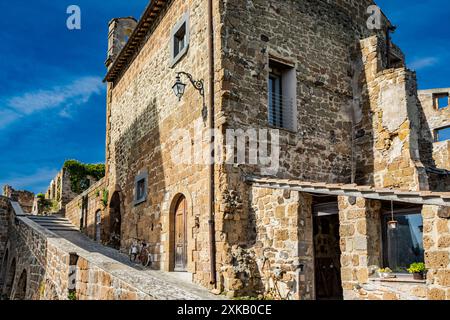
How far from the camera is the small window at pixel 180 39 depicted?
32.3 ft

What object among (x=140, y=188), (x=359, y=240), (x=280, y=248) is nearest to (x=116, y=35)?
(x=140, y=188)

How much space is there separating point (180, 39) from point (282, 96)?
9.93 feet

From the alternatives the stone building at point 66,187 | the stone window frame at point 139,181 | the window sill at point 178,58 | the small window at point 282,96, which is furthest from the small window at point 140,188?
the stone building at point 66,187

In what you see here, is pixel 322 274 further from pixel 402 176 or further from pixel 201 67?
pixel 201 67

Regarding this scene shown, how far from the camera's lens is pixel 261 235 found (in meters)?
7.79

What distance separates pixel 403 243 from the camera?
23.1ft

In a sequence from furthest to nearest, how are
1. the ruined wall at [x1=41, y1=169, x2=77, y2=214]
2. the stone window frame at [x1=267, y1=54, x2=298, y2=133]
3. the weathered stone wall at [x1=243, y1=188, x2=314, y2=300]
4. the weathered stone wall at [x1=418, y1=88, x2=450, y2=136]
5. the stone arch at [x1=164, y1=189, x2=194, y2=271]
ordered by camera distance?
the ruined wall at [x1=41, y1=169, x2=77, y2=214] → the weathered stone wall at [x1=418, y1=88, x2=450, y2=136] → the stone arch at [x1=164, y1=189, x2=194, y2=271] → the stone window frame at [x1=267, y1=54, x2=298, y2=133] → the weathered stone wall at [x1=243, y1=188, x2=314, y2=300]

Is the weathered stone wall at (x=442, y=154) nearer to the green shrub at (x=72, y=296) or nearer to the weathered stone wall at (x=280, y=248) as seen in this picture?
the weathered stone wall at (x=280, y=248)

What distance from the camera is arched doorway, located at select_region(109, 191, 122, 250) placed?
1338cm

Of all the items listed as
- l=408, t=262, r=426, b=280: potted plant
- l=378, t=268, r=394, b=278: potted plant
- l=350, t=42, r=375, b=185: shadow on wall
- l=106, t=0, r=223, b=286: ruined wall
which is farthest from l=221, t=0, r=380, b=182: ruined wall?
l=408, t=262, r=426, b=280: potted plant

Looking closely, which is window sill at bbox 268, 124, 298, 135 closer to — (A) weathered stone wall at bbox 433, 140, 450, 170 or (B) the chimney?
(B) the chimney

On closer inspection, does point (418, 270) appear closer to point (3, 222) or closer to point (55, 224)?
point (3, 222)

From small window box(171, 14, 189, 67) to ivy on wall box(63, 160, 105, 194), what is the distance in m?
15.2

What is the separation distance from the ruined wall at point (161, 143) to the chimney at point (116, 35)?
163cm
